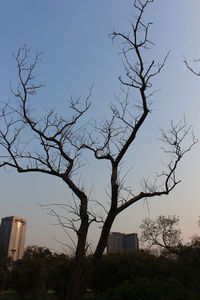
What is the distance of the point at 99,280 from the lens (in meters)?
10.5

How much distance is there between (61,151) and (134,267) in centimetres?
660

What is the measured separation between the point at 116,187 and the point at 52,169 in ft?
4.51

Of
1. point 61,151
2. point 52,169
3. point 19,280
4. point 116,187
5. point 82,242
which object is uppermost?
point 61,151

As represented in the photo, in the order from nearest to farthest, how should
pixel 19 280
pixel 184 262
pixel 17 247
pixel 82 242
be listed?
pixel 82 242
pixel 184 262
pixel 19 280
pixel 17 247

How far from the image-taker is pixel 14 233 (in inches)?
3410

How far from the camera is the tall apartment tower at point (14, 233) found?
84.8 m

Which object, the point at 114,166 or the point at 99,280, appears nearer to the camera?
the point at 114,166

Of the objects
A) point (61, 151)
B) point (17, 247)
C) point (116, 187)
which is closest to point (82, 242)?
point (116, 187)

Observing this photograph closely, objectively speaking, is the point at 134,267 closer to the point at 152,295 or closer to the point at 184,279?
the point at 184,279

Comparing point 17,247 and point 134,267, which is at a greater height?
point 17,247

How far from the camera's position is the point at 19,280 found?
15.1 meters

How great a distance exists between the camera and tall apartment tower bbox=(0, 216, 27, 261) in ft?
278

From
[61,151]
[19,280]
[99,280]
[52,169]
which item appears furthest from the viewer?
[19,280]

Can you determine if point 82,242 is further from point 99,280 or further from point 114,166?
point 99,280
